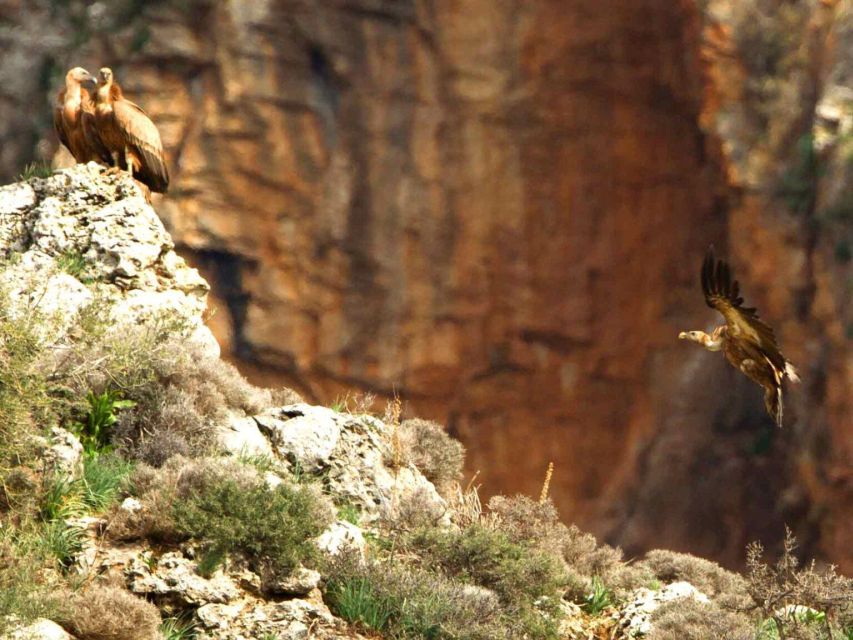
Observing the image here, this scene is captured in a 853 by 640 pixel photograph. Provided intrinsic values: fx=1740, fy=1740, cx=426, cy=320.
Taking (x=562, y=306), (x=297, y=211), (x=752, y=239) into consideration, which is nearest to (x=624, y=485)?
(x=562, y=306)

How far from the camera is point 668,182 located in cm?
3084

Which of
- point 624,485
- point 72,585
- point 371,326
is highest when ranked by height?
point 72,585

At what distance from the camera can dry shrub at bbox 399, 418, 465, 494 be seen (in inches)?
577

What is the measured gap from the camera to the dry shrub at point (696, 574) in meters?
13.9

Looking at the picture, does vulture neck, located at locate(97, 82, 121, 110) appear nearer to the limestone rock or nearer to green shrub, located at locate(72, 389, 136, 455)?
green shrub, located at locate(72, 389, 136, 455)

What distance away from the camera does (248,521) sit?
11.0 metres

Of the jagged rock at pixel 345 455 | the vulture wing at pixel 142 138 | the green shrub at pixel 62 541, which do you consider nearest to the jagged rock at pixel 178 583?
the green shrub at pixel 62 541

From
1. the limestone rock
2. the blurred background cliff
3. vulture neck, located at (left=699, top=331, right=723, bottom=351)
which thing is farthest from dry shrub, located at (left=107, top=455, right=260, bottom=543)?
the blurred background cliff

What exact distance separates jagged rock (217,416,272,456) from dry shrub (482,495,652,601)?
1.88 m

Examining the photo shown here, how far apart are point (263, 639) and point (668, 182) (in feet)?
70.8

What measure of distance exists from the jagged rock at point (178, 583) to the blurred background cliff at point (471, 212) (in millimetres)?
19121

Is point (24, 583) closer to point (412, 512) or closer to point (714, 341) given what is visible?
point (412, 512)

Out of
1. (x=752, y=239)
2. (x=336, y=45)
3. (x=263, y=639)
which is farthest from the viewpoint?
(x=336, y=45)

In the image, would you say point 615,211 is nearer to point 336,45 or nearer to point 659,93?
point 659,93
